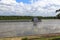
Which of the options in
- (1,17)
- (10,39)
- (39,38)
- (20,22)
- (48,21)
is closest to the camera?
(10,39)

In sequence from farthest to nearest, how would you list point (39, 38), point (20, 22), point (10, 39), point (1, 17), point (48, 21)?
point (48, 21) → point (20, 22) → point (1, 17) → point (39, 38) → point (10, 39)

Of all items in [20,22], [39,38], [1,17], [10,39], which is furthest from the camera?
[20,22]

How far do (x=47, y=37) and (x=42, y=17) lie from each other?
232cm

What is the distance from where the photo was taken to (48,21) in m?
6.45

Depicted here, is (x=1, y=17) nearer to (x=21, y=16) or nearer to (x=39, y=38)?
(x=21, y=16)

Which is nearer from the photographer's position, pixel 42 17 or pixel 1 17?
pixel 1 17

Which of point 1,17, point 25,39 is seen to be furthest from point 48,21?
point 25,39

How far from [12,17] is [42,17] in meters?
1.15

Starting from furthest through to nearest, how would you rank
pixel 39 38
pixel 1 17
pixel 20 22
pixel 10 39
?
pixel 20 22 < pixel 1 17 < pixel 39 38 < pixel 10 39

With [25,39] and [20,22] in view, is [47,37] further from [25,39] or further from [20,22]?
[20,22]

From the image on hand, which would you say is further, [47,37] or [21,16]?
[21,16]

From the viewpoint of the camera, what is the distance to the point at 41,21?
5.88 metres

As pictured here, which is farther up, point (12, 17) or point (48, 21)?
point (12, 17)

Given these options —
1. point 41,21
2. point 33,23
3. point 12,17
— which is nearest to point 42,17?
point 41,21
